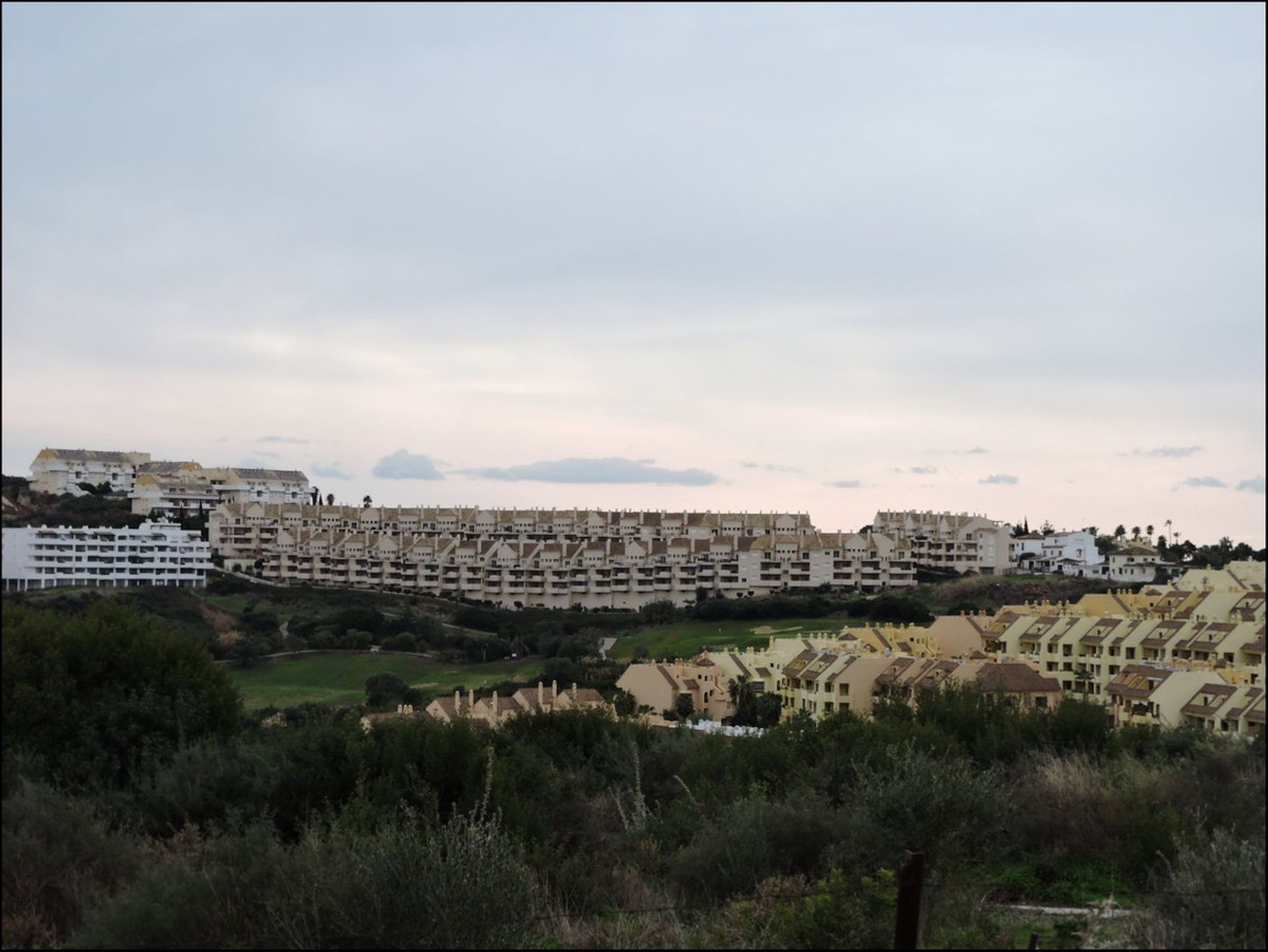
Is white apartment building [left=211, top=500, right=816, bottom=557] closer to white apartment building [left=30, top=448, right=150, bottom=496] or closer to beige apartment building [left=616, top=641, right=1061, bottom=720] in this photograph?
white apartment building [left=30, top=448, right=150, bottom=496]

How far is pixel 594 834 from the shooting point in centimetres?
1142

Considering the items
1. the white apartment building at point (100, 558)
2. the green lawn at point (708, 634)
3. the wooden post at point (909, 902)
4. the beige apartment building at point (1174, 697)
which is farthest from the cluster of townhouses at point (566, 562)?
the wooden post at point (909, 902)

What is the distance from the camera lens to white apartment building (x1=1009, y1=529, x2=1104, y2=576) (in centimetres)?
7400

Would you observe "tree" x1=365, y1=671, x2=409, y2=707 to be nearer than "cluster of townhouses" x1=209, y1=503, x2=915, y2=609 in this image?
Yes

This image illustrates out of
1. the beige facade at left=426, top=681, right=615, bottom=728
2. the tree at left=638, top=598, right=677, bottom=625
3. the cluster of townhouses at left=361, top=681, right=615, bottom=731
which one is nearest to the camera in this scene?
the cluster of townhouses at left=361, top=681, right=615, bottom=731

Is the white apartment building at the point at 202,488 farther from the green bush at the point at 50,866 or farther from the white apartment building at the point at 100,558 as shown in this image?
the green bush at the point at 50,866

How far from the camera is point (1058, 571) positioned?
73438mm

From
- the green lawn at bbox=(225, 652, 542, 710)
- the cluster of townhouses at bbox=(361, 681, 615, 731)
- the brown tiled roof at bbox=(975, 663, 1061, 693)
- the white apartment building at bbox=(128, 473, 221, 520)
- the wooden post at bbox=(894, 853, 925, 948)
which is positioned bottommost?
the green lawn at bbox=(225, 652, 542, 710)

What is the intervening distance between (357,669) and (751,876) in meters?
38.1

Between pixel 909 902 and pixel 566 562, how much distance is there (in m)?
74.3

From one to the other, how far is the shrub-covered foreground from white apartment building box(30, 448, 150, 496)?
62349mm

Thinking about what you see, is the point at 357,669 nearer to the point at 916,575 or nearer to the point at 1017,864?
the point at 1017,864

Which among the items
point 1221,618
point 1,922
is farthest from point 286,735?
point 1221,618

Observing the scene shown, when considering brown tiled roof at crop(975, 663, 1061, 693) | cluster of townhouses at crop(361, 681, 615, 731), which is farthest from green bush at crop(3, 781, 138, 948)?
brown tiled roof at crop(975, 663, 1061, 693)
